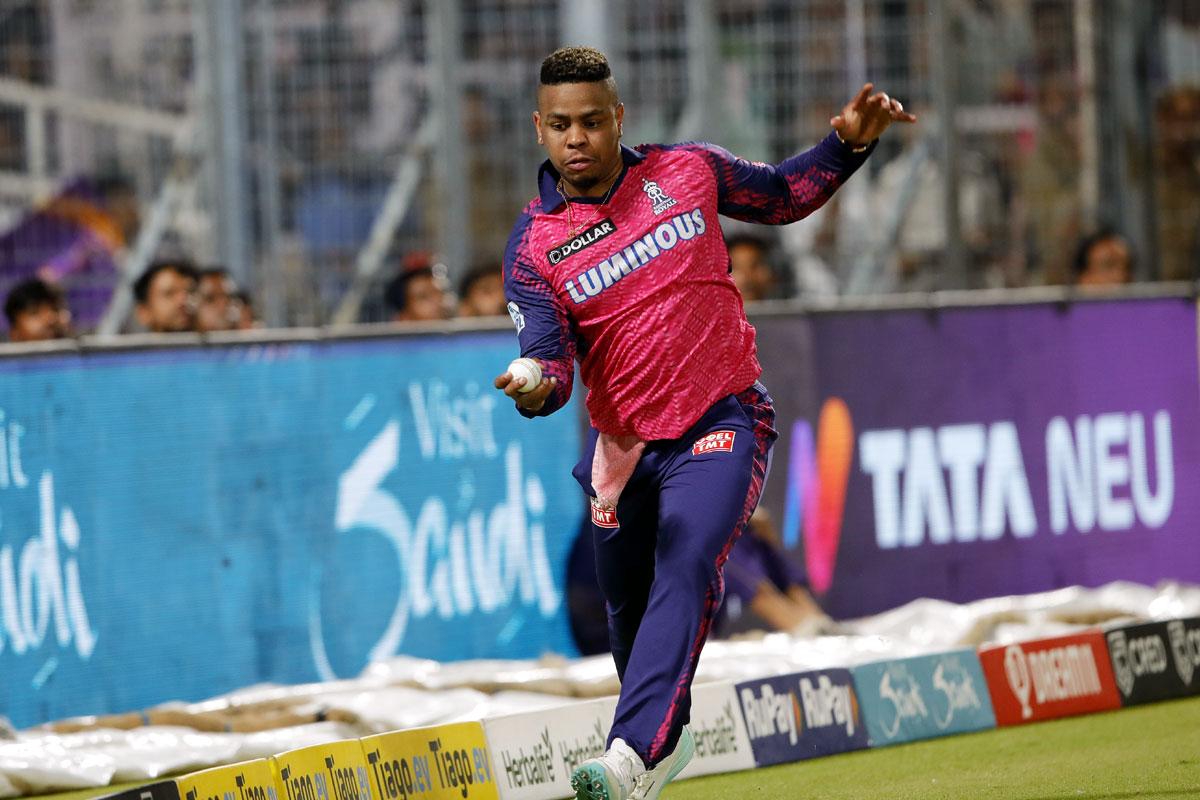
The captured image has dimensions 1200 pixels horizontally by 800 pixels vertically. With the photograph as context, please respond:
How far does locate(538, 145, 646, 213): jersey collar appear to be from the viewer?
6.13 metres

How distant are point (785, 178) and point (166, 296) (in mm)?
4754

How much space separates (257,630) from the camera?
8914 mm

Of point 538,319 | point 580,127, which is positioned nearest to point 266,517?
point 538,319

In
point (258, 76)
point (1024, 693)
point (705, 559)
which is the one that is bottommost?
point (1024, 693)

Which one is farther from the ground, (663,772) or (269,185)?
(269,185)

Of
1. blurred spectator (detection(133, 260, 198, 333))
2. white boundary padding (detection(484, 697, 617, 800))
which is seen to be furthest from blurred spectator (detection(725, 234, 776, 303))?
white boundary padding (detection(484, 697, 617, 800))

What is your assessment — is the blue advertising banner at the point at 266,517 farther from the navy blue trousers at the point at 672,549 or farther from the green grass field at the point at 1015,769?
the navy blue trousers at the point at 672,549

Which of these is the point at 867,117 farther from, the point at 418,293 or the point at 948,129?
the point at 948,129

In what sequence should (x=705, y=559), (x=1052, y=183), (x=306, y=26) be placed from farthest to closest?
(x=1052, y=183) → (x=306, y=26) → (x=705, y=559)

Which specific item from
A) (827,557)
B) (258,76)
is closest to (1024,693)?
(827,557)

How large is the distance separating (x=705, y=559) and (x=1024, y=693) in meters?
2.79

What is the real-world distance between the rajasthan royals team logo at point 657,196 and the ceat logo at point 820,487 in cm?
429

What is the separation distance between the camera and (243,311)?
10375mm

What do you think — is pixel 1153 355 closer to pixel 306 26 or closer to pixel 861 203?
pixel 861 203
